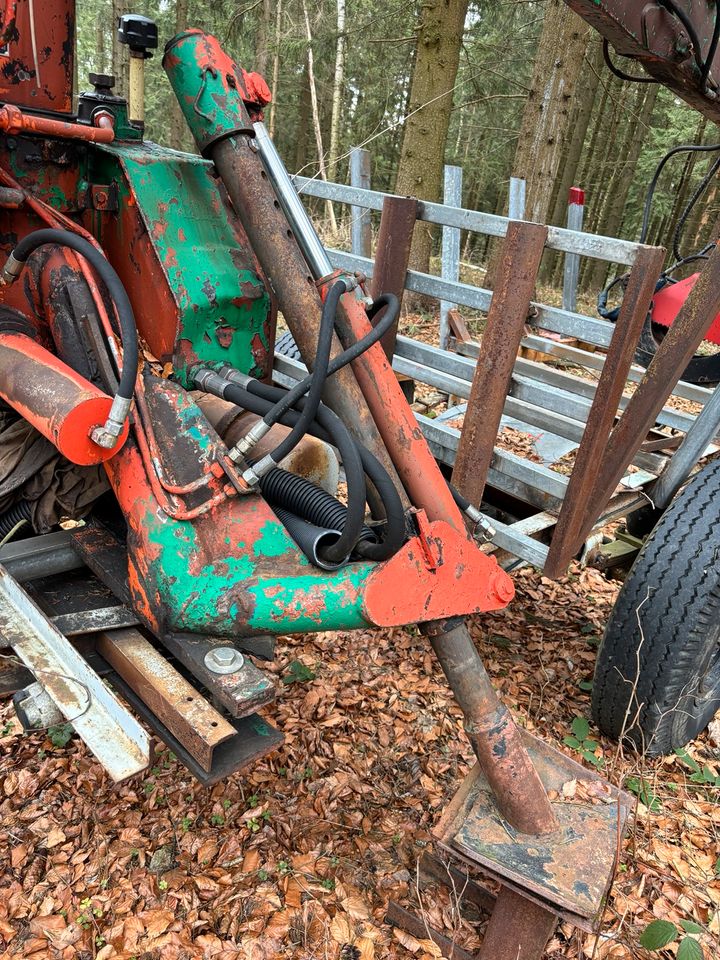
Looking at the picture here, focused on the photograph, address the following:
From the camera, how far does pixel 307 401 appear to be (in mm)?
1848

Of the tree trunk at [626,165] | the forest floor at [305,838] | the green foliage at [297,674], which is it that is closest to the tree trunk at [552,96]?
the green foliage at [297,674]

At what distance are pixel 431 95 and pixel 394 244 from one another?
18.8ft

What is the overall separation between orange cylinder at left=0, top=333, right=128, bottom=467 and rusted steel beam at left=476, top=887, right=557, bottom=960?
1721 millimetres

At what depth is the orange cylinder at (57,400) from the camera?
68.2 inches

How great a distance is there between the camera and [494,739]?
2.08 m

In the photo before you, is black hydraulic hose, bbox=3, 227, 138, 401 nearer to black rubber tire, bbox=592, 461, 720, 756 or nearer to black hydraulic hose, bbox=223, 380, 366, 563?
black hydraulic hose, bbox=223, 380, 366, 563

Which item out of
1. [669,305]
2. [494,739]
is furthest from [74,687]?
[669,305]

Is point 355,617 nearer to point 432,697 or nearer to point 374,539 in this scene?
point 374,539

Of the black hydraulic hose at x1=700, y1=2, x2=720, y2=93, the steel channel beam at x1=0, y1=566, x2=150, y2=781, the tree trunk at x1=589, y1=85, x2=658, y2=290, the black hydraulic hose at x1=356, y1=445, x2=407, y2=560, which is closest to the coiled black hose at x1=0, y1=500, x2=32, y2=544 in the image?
the steel channel beam at x1=0, y1=566, x2=150, y2=781

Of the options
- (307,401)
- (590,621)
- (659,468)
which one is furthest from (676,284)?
(307,401)

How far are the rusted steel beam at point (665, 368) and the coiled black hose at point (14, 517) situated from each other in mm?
2008

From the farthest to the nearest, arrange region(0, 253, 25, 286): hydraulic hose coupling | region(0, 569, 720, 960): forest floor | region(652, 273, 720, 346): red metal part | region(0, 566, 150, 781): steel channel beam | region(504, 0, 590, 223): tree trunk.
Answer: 1. region(504, 0, 590, 223): tree trunk
2. region(652, 273, 720, 346): red metal part
3. region(0, 569, 720, 960): forest floor
4. region(0, 253, 25, 286): hydraulic hose coupling
5. region(0, 566, 150, 781): steel channel beam

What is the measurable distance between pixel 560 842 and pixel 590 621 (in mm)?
2155

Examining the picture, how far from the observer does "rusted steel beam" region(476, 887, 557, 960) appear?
78.2 inches
